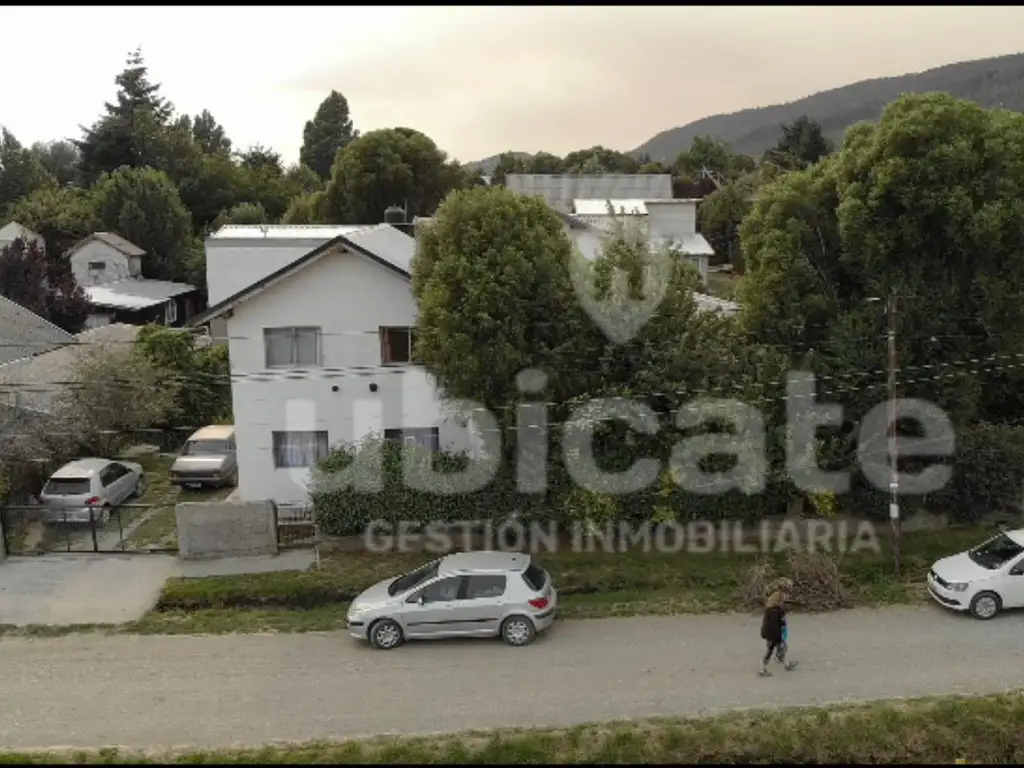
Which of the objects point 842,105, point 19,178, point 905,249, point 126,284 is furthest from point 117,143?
point 842,105

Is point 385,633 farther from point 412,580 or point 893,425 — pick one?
point 893,425

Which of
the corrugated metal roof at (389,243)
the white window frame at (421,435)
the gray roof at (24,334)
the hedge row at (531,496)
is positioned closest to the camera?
the hedge row at (531,496)

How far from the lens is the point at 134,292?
4997cm

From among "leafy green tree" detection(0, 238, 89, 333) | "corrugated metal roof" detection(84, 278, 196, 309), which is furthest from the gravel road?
"corrugated metal roof" detection(84, 278, 196, 309)

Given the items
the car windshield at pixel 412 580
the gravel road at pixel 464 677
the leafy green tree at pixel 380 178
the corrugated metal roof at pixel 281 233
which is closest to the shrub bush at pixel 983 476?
the gravel road at pixel 464 677

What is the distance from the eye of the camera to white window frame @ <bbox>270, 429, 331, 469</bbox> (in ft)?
68.4

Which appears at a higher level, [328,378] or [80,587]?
[328,378]

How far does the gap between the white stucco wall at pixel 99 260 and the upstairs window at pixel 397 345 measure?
37.6 meters

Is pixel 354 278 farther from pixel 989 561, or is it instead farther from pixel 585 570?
pixel 989 561

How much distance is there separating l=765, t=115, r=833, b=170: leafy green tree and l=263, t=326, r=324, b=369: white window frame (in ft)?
187

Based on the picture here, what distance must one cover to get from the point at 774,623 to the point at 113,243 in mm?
48391

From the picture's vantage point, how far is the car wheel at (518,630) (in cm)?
1507

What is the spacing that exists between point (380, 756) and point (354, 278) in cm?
1096

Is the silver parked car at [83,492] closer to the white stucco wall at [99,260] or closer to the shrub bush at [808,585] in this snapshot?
the shrub bush at [808,585]
